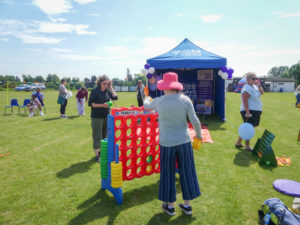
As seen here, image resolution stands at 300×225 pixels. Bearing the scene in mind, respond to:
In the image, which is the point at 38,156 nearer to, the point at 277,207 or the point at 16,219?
the point at 16,219

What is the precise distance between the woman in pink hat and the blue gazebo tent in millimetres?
5961

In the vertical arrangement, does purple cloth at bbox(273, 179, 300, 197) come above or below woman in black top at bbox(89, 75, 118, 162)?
below

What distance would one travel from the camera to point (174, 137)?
8.72 feet

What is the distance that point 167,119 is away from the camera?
263 centimetres

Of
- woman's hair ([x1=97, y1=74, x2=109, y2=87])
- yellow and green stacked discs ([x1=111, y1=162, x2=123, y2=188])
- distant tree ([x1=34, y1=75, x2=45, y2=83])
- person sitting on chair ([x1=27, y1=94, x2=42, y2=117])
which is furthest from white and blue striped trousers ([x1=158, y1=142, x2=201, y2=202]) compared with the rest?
distant tree ([x1=34, y1=75, x2=45, y2=83])

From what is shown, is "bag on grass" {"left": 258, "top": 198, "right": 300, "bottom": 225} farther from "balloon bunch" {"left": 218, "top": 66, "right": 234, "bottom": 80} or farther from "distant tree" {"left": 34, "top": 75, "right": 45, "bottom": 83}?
"distant tree" {"left": 34, "top": 75, "right": 45, "bottom": 83}

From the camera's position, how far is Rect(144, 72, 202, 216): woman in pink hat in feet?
8.48

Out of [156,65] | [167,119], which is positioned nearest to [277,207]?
[167,119]

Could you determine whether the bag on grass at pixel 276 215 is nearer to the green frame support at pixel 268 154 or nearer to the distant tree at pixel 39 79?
the green frame support at pixel 268 154

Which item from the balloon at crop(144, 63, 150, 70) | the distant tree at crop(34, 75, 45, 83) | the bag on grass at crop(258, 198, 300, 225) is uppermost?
the distant tree at crop(34, 75, 45, 83)

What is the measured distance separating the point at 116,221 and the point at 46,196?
148cm

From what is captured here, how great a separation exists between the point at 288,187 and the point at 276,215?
1.39 m

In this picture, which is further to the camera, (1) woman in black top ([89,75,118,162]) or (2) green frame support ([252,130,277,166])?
(2) green frame support ([252,130,277,166])

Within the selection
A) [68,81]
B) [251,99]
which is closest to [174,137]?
[251,99]
